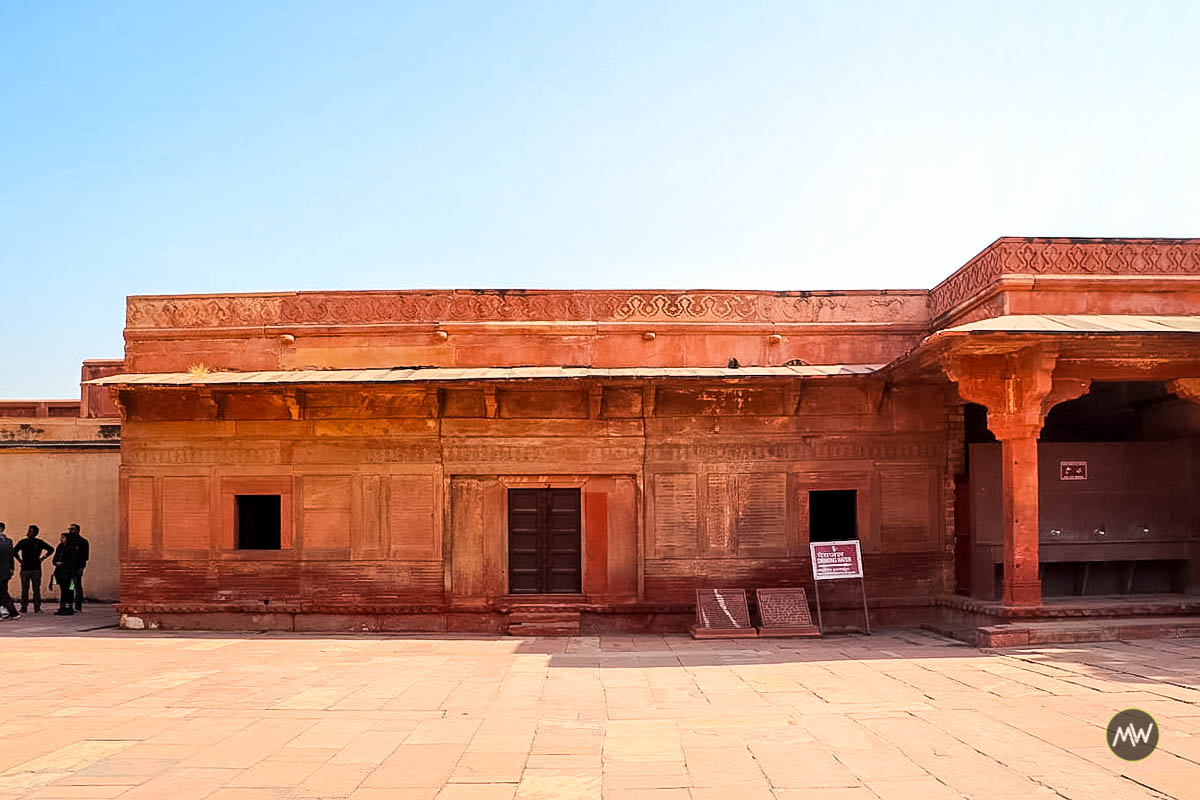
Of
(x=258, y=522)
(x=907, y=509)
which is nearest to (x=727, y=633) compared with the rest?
(x=907, y=509)

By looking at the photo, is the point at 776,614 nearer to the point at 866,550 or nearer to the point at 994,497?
the point at 866,550

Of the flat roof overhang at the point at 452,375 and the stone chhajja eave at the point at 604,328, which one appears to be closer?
the flat roof overhang at the point at 452,375

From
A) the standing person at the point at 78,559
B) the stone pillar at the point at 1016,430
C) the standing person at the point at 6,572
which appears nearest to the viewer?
the stone pillar at the point at 1016,430

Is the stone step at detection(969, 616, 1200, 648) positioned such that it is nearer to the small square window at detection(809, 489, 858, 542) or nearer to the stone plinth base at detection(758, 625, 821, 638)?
the stone plinth base at detection(758, 625, 821, 638)

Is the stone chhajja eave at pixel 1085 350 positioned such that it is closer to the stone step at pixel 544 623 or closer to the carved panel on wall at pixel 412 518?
the stone step at pixel 544 623

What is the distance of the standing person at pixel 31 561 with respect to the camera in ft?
51.6

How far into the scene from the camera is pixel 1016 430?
11.3 meters

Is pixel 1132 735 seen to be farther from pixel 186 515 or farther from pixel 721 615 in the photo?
pixel 186 515

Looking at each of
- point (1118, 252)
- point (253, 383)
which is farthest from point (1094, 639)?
point (253, 383)

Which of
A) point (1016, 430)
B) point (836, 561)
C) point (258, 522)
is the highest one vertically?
point (1016, 430)

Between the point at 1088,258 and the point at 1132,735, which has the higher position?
the point at 1088,258

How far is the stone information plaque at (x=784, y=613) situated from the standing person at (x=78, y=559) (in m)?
11.6

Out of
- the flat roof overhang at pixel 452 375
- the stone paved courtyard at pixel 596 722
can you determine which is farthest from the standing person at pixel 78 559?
the stone paved courtyard at pixel 596 722
